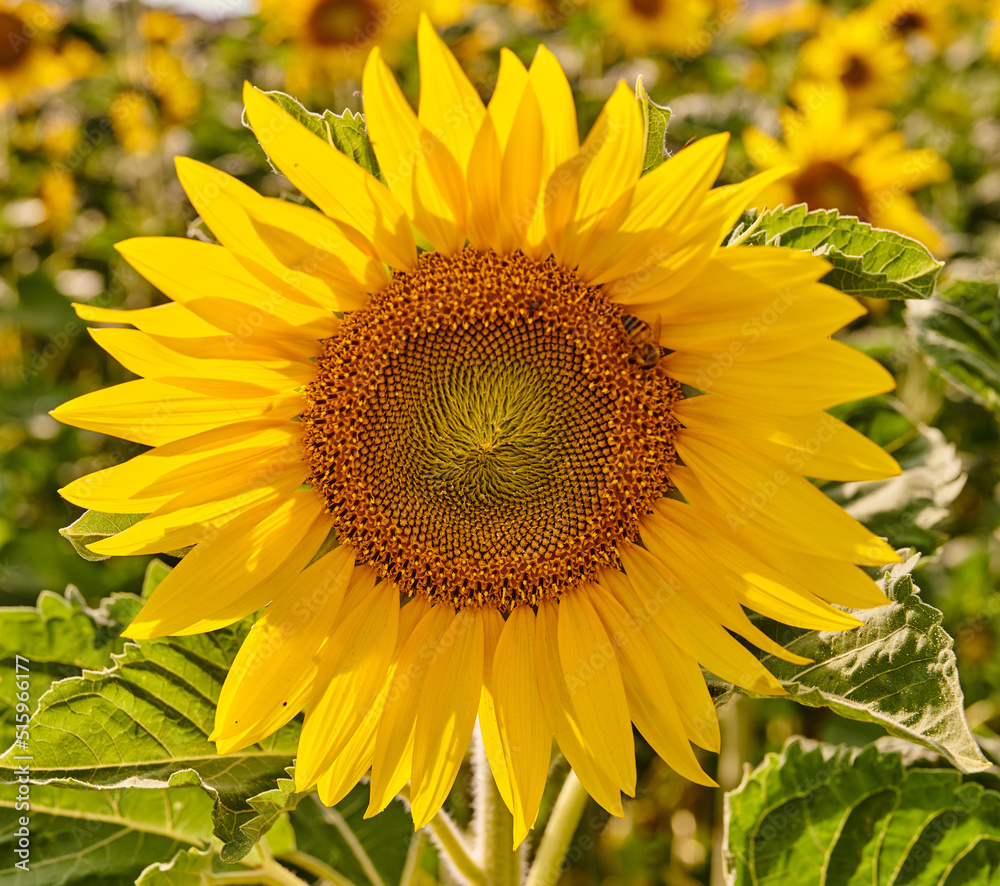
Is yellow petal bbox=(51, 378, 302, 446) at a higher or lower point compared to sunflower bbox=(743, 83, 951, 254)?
lower

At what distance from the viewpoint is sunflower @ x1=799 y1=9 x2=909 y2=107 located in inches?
228

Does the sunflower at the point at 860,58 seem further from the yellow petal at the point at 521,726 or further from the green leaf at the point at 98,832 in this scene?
the green leaf at the point at 98,832

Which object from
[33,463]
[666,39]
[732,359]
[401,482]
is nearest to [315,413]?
[401,482]

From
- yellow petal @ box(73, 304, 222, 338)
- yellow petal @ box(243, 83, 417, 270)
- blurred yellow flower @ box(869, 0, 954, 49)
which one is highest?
blurred yellow flower @ box(869, 0, 954, 49)

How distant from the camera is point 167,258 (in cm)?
131

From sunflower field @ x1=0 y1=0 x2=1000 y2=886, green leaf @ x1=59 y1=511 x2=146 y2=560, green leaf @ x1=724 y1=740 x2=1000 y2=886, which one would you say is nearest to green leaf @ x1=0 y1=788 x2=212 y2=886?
sunflower field @ x1=0 y1=0 x2=1000 y2=886

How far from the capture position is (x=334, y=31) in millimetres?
4988

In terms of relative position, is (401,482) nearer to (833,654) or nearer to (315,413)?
(315,413)

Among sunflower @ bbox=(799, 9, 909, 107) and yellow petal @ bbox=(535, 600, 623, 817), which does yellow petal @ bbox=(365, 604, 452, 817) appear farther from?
sunflower @ bbox=(799, 9, 909, 107)

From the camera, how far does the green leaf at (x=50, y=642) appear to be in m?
1.76

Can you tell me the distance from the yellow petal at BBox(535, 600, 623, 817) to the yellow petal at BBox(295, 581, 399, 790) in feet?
0.82

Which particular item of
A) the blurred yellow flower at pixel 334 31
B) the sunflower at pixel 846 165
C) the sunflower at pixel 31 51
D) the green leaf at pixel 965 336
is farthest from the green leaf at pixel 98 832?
the sunflower at pixel 31 51

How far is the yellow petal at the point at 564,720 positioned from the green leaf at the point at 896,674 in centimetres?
25

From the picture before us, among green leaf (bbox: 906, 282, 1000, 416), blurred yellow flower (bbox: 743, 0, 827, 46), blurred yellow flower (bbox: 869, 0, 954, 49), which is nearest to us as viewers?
green leaf (bbox: 906, 282, 1000, 416)
